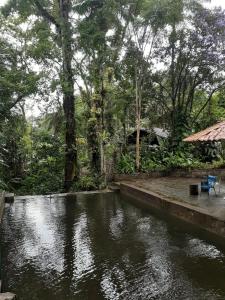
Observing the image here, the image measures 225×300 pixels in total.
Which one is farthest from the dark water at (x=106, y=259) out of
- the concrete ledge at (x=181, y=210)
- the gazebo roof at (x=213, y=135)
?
the gazebo roof at (x=213, y=135)

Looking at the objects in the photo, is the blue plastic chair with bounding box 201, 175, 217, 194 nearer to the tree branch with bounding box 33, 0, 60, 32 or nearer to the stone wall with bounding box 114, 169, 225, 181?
the stone wall with bounding box 114, 169, 225, 181

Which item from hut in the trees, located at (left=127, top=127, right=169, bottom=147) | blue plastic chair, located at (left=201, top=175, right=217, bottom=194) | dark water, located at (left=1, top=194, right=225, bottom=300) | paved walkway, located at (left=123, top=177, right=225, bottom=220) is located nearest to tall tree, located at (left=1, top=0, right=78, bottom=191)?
paved walkway, located at (left=123, top=177, right=225, bottom=220)

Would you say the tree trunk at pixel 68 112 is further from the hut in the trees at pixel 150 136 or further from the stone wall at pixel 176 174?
the hut in the trees at pixel 150 136

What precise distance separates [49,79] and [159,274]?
10626mm

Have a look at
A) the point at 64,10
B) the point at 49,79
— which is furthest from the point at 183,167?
the point at 64,10

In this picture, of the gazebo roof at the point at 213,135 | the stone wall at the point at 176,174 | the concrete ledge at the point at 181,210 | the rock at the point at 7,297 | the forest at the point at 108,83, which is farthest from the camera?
the stone wall at the point at 176,174

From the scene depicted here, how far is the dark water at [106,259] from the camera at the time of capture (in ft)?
16.1

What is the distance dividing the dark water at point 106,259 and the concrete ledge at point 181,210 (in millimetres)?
536

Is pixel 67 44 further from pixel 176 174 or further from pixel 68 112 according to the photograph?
pixel 176 174

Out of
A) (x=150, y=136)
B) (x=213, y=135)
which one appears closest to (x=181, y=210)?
(x=213, y=135)

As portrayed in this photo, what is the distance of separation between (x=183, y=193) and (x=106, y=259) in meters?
5.70

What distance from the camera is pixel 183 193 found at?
11.3 metres

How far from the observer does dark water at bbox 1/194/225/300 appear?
4906mm

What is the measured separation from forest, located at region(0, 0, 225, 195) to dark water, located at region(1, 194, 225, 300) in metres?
5.17
